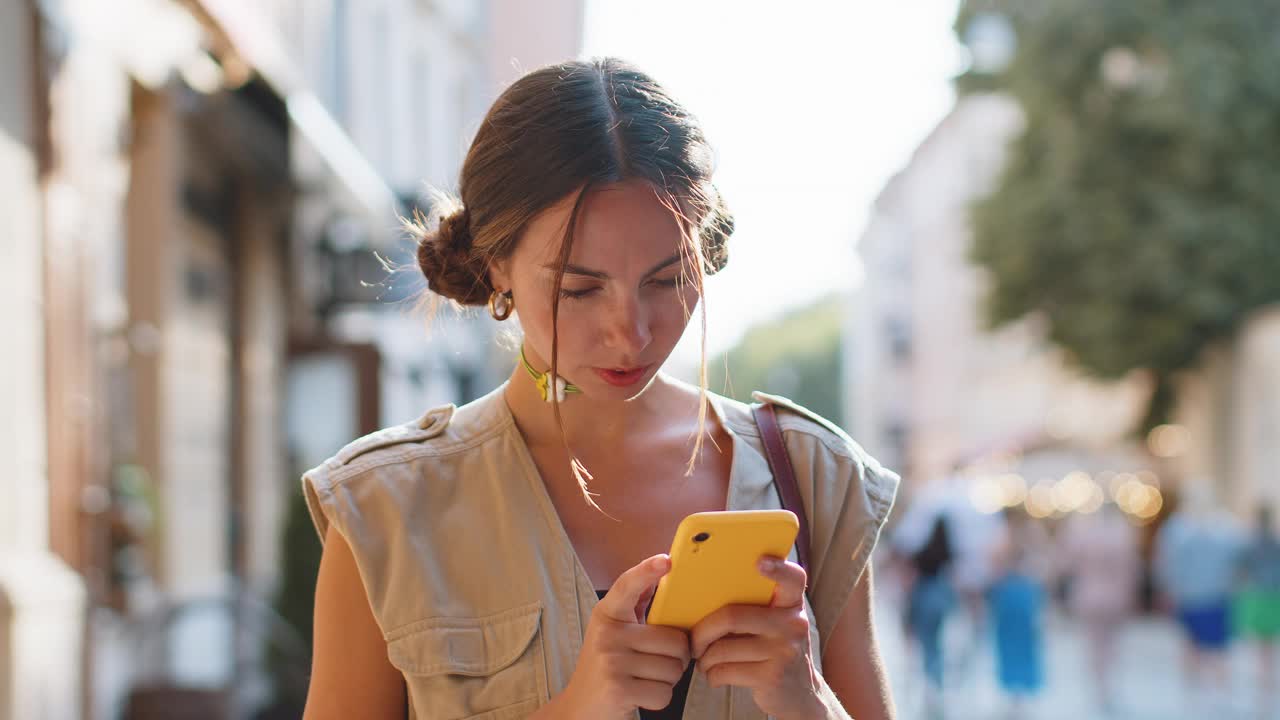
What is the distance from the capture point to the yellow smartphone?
1701mm

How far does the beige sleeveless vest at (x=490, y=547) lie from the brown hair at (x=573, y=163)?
11 cm

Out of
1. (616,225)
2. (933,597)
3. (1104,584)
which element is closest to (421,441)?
(616,225)

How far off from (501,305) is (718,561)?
1.90 feet

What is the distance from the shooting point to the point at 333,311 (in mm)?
12375

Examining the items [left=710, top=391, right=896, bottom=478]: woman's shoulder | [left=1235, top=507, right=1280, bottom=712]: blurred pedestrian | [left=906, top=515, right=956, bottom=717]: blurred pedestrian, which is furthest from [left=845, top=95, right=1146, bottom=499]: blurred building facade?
[left=710, top=391, right=896, bottom=478]: woman's shoulder

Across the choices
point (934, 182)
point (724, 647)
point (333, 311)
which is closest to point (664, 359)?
point (724, 647)

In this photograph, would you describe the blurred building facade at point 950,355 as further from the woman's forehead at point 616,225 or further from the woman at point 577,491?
the woman's forehead at point 616,225

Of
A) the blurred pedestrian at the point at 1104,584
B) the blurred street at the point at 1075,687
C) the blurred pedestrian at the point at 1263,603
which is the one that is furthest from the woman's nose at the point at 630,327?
the blurred pedestrian at the point at 1263,603

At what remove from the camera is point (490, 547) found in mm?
2018

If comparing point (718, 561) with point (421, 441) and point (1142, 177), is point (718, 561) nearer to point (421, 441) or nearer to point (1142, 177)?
point (421, 441)

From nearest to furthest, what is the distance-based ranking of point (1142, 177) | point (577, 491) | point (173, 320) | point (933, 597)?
1. point (577, 491)
2. point (173, 320)
3. point (933, 597)
4. point (1142, 177)

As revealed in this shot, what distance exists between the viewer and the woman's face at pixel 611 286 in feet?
6.22

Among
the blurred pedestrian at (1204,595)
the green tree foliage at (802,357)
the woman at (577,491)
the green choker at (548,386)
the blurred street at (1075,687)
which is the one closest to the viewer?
the woman at (577,491)

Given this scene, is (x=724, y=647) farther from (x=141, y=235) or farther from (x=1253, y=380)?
(x=1253, y=380)
